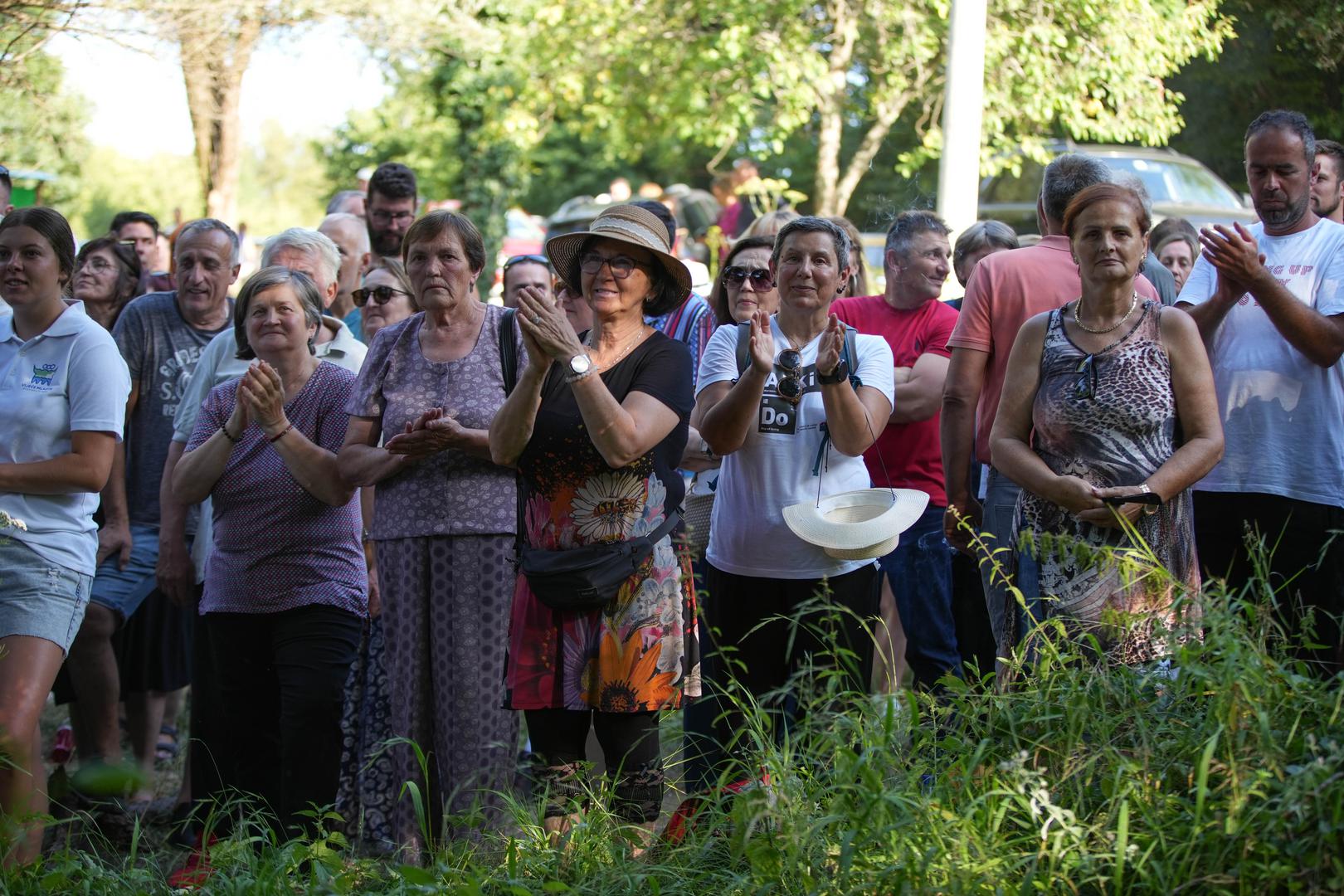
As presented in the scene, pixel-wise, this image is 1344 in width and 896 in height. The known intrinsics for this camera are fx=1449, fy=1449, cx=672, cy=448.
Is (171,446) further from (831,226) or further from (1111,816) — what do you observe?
(1111,816)

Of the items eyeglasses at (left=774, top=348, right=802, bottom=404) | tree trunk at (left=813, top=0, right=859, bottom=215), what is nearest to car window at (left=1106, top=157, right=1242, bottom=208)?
tree trunk at (left=813, top=0, right=859, bottom=215)

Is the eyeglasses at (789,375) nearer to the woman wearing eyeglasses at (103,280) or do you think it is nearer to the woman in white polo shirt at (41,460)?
the woman in white polo shirt at (41,460)

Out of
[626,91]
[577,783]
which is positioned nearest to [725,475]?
[577,783]

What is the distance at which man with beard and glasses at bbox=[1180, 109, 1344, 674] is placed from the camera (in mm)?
4723

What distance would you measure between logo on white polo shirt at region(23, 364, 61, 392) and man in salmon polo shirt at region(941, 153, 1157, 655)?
3117 millimetres

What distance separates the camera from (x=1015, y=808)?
11.2 feet

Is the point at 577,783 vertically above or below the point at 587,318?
below

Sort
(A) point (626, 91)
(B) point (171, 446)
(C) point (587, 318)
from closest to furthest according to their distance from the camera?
(B) point (171, 446)
(C) point (587, 318)
(A) point (626, 91)

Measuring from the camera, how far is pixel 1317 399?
483cm

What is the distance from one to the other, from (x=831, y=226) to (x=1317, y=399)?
1726mm

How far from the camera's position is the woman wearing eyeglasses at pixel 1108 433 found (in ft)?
13.7

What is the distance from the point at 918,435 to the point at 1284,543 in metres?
1.59

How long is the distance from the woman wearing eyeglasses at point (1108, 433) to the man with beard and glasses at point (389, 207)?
3.87m

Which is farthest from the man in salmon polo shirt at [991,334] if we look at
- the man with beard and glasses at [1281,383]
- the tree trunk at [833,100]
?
the tree trunk at [833,100]
